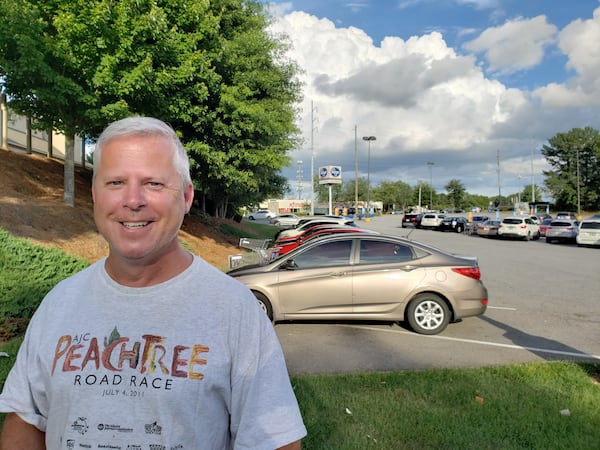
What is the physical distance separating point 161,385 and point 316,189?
360ft

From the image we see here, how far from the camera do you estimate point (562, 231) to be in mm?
26766

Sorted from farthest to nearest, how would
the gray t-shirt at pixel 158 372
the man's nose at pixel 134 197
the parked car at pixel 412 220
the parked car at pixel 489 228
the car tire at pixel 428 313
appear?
the parked car at pixel 412 220 → the parked car at pixel 489 228 → the car tire at pixel 428 313 → the man's nose at pixel 134 197 → the gray t-shirt at pixel 158 372

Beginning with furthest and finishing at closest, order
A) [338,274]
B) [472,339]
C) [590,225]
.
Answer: [590,225] < [338,274] < [472,339]

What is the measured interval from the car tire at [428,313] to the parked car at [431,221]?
35.9 meters

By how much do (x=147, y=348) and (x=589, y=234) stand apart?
27794 mm

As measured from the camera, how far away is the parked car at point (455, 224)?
38375 mm

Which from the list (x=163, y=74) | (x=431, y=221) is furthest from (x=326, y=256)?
(x=431, y=221)

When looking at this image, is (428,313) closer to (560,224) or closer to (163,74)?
(163,74)

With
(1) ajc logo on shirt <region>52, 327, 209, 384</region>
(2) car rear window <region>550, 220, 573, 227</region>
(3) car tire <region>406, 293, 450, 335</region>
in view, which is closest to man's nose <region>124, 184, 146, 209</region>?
(1) ajc logo on shirt <region>52, 327, 209, 384</region>

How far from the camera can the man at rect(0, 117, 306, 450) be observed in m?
1.31

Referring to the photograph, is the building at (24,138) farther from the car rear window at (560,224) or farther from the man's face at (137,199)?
the car rear window at (560,224)

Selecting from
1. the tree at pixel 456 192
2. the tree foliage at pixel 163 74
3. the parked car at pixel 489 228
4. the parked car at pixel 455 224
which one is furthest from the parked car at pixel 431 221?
the tree at pixel 456 192

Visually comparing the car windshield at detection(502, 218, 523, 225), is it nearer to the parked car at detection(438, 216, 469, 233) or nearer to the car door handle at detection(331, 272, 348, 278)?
the parked car at detection(438, 216, 469, 233)

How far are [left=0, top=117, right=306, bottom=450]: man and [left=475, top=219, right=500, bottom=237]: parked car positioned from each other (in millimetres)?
32593
